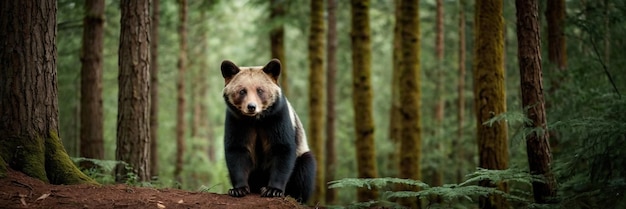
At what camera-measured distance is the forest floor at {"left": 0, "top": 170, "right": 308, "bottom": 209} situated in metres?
5.17

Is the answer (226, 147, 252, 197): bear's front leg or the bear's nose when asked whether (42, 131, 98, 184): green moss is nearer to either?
(226, 147, 252, 197): bear's front leg

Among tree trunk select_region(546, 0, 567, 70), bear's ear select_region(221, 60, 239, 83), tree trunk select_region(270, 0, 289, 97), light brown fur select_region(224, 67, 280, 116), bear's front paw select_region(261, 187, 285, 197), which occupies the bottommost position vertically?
bear's front paw select_region(261, 187, 285, 197)

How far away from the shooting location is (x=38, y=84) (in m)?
6.04

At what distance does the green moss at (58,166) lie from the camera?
20.2 feet

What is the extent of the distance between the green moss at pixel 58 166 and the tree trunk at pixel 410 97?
697 centimetres

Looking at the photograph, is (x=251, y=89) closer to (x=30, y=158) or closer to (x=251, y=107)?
(x=251, y=107)

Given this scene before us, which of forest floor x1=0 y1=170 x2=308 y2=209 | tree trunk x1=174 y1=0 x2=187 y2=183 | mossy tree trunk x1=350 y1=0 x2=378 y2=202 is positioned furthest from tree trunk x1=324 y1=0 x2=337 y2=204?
forest floor x1=0 y1=170 x2=308 y2=209

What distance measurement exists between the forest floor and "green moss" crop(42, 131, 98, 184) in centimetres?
36

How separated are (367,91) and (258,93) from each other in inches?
259

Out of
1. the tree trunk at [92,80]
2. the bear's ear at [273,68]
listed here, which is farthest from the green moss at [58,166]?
the tree trunk at [92,80]

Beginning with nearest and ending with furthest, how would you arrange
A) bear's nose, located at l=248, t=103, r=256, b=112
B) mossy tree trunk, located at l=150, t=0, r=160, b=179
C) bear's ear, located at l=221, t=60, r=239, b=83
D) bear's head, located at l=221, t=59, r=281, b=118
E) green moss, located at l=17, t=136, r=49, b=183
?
green moss, located at l=17, t=136, r=49, b=183 < bear's nose, located at l=248, t=103, r=256, b=112 < bear's head, located at l=221, t=59, r=281, b=118 < bear's ear, located at l=221, t=60, r=239, b=83 < mossy tree trunk, located at l=150, t=0, r=160, b=179

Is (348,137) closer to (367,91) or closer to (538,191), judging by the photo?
(367,91)

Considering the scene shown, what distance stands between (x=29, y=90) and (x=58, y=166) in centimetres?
99

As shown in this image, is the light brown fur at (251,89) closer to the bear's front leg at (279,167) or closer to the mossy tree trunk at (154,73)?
the bear's front leg at (279,167)
